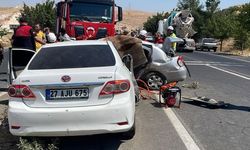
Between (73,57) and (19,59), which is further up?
(73,57)

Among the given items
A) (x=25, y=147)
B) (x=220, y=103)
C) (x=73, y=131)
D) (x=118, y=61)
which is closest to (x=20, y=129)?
(x=25, y=147)

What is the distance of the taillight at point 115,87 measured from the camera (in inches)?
227

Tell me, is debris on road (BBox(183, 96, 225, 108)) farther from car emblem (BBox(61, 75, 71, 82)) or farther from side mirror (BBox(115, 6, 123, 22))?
side mirror (BBox(115, 6, 123, 22))

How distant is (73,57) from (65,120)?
4.11 ft

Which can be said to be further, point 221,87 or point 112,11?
point 112,11

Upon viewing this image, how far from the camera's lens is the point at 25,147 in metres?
5.71

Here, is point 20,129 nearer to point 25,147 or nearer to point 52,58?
point 25,147

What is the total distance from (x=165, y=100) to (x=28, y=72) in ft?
14.2

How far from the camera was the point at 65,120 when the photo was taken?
5.61 metres

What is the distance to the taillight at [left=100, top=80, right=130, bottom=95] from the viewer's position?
18.9 feet

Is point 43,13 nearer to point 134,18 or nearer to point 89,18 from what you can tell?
point 89,18

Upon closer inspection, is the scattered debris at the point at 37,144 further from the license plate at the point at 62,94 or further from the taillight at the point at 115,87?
the taillight at the point at 115,87

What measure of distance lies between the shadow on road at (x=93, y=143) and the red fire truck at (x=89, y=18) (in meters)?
11.3

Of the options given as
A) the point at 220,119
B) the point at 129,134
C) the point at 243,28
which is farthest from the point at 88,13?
the point at 243,28
